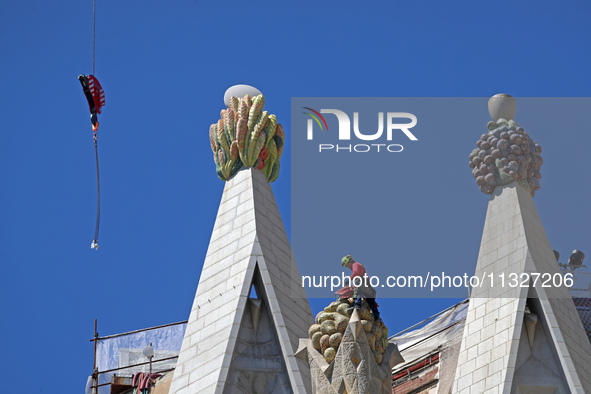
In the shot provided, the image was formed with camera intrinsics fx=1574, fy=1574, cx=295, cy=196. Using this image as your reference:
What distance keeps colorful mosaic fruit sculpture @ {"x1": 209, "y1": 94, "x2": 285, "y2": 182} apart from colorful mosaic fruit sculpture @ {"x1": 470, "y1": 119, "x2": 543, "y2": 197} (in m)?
3.95

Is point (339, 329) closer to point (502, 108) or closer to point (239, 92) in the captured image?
point (502, 108)

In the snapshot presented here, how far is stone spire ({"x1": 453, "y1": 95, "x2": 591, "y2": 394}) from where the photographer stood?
2658 cm

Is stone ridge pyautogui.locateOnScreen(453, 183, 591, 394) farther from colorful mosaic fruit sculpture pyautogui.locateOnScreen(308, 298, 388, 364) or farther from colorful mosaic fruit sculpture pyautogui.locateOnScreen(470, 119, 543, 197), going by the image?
colorful mosaic fruit sculpture pyautogui.locateOnScreen(308, 298, 388, 364)

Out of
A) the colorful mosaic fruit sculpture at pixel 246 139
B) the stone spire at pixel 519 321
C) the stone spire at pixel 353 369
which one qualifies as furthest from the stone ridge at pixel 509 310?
the colorful mosaic fruit sculpture at pixel 246 139

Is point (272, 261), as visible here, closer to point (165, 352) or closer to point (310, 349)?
point (310, 349)

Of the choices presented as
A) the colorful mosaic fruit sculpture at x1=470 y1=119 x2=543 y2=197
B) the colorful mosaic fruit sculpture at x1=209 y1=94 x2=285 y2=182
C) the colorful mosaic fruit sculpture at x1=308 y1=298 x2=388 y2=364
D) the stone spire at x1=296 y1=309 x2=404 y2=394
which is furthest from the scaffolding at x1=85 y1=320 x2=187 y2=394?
the stone spire at x1=296 y1=309 x2=404 y2=394

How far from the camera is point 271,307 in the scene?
90.9 feet

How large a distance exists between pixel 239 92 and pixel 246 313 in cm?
526

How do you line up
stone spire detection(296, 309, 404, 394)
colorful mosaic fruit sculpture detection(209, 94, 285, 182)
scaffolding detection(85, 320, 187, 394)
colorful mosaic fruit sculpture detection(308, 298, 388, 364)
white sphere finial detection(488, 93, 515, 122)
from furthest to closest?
scaffolding detection(85, 320, 187, 394), colorful mosaic fruit sculpture detection(209, 94, 285, 182), white sphere finial detection(488, 93, 515, 122), colorful mosaic fruit sculpture detection(308, 298, 388, 364), stone spire detection(296, 309, 404, 394)

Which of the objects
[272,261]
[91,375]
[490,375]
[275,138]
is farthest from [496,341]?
[91,375]

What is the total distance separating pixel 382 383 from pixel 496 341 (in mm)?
2487

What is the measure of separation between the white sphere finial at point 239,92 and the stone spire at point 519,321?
5.58 meters

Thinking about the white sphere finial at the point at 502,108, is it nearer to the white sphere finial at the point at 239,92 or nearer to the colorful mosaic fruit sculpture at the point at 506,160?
→ the colorful mosaic fruit sculpture at the point at 506,160

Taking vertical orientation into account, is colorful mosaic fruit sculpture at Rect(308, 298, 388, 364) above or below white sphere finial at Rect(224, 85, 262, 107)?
below
